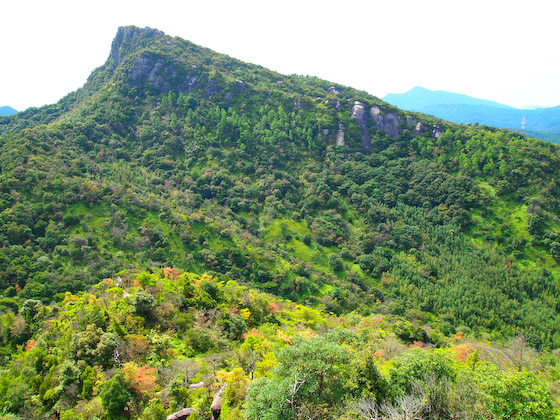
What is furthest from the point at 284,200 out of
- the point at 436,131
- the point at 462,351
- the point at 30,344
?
the point at 30,344

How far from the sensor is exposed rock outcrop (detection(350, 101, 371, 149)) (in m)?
106

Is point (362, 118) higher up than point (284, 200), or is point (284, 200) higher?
point (362, 118)

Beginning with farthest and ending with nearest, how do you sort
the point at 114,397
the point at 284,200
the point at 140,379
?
1. the point at 284,200
2. the point at 140,379
3. the point at 114,397

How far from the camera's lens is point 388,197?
3383 inches

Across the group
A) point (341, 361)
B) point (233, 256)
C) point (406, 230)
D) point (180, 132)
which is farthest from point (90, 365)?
point (180, 132)

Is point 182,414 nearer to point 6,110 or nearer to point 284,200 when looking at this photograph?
point 284,200

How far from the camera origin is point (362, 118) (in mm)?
109125

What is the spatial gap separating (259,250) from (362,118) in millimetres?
69147

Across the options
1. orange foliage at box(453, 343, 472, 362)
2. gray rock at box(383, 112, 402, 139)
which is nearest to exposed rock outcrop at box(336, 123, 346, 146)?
gray rock at box(383, 112, 402, 139)

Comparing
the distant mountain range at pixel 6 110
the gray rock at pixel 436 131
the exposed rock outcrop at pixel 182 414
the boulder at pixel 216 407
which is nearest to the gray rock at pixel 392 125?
the gray rock at pixel 436 131

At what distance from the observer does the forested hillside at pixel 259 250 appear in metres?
21.0

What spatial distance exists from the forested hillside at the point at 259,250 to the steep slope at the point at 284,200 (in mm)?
508

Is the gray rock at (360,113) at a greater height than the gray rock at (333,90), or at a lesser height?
lesser

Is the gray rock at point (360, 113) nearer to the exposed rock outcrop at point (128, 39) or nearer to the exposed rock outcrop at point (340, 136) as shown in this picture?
the exposed rock outcrop at point (340, 136)
